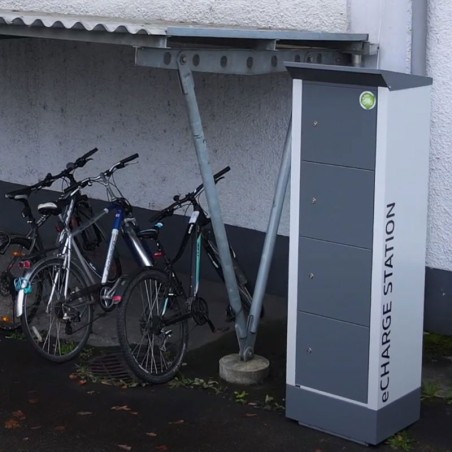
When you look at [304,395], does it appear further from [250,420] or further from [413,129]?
[413,129]

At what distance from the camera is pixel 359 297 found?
579 cm

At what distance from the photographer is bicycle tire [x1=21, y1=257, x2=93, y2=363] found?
7.30 metres

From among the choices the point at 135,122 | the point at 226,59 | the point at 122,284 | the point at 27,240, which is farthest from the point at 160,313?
the point at 135,122

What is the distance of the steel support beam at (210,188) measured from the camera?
6.28 meters

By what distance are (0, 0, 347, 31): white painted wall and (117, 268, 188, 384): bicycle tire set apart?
2.22m

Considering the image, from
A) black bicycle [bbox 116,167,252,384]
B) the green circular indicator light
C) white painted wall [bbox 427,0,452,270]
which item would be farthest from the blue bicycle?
the green circular indicator light

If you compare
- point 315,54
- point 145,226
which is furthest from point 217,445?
point 145,226

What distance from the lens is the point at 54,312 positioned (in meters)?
7.32

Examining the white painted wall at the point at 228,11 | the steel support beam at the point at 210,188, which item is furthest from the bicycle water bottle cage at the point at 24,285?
the white painted wall at the point at 228,11

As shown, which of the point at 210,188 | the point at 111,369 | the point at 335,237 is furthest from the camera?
the point at 111,369

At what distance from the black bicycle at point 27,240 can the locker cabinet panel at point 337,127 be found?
7.89 ft

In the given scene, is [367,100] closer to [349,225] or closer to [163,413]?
[349,225]

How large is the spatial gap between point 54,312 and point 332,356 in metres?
2.23

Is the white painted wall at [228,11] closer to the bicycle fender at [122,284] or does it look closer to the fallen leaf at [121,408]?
the bicycle fender at [122,284]
